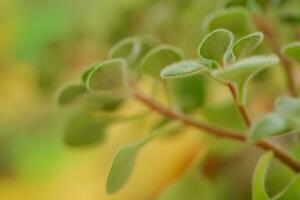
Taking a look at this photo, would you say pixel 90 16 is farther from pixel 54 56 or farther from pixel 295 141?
pixel 295 141

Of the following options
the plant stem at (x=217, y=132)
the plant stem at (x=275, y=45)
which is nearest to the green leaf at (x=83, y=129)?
the plant stem at (x=217, y=132)

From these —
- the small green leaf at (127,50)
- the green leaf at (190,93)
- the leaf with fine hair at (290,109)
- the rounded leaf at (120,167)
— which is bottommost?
the leaf with fine hair at (290,109)

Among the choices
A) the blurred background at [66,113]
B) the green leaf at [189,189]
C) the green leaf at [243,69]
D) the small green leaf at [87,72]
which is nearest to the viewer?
the green leaf at [243,69]

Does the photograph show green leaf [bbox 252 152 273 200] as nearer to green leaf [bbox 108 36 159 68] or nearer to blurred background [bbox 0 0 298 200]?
green leaf [bbox 108 36 159 68]

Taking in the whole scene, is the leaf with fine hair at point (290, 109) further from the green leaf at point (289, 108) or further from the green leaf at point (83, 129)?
the green leaf at point (83, 129)

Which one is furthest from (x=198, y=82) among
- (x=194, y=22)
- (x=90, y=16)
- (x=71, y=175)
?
(x=71, y=175)

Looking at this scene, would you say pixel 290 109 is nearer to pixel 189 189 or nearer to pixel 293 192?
pixel 293 192
